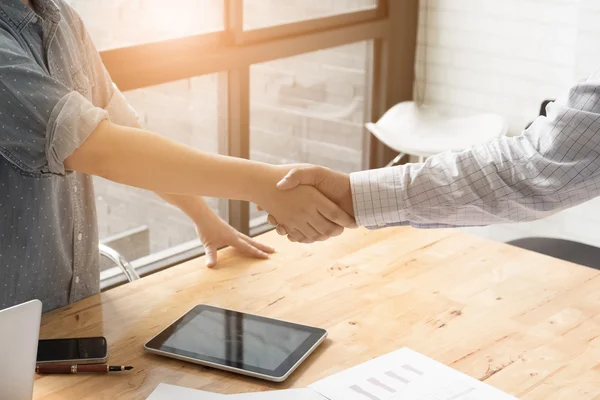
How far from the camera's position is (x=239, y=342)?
1.57m

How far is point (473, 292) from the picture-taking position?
181cm

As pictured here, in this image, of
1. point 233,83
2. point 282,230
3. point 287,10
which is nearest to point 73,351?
point 282,230

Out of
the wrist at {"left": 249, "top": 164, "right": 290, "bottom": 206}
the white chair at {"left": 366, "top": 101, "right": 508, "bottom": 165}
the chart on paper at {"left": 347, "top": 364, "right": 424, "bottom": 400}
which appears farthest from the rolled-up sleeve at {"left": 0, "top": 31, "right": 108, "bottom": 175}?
the white chair at {"left": 366, "top": 101, "right": 508, "bottom": 165}

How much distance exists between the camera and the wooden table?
1.47 metres

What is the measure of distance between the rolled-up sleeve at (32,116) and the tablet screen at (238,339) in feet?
1.33

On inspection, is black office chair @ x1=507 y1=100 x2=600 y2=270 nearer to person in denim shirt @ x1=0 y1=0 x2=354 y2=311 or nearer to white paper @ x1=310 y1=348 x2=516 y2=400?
person in denim shirt @ x1=0 y1=0 x2=354 y2=311

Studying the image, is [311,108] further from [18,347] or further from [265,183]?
[18,347]

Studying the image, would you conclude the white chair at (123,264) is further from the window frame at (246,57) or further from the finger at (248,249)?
the window frame at (246,57)

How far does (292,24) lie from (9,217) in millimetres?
2162

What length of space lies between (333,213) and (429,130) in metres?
1.86

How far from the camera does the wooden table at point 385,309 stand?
57.9 inches

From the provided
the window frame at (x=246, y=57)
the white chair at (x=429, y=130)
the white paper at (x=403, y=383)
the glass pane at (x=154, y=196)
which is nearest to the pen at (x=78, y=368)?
the white paper at (x=403, y=383)

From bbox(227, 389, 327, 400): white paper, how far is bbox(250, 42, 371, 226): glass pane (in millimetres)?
2374

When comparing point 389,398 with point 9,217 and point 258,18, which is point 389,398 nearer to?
point 9,217
